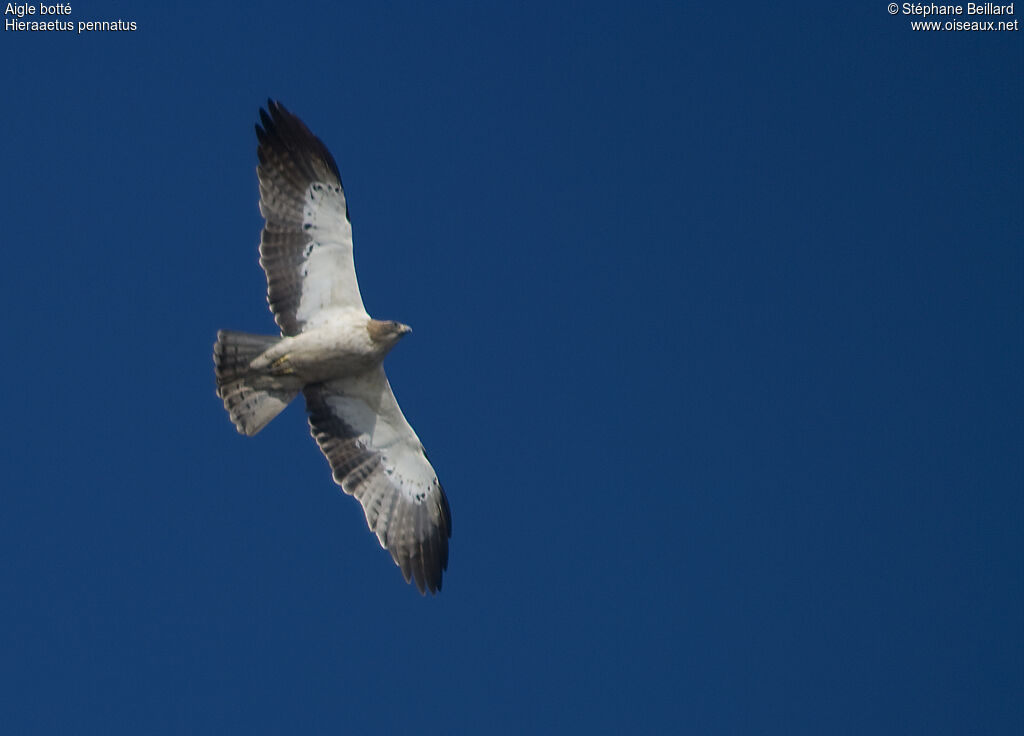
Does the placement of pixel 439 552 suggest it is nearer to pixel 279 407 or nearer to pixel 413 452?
pixel 413 452

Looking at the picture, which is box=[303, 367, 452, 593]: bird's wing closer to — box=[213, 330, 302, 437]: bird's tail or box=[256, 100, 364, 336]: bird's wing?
box=[213, 330, 302, 437]: bird's tail

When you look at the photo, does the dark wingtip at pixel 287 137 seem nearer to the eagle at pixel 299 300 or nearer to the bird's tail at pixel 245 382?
the eagle at pixel 299 300

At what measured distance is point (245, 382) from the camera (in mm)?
15359

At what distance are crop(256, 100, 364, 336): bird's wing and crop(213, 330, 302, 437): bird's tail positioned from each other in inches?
15.3

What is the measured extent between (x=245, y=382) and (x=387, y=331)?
1371mm

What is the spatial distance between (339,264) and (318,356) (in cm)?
86

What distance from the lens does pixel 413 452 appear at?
16.2 m

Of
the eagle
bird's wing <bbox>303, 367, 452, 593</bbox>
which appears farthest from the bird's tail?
bird's wing <bbox>303, 367, 452, 593</bbox>

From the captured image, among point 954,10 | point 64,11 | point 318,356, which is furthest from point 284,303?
point 954,10

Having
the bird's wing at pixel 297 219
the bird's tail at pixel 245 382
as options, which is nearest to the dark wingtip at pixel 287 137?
the bird's wing at pixel 297 219

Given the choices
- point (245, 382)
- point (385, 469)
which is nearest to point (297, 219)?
point (245, 382)

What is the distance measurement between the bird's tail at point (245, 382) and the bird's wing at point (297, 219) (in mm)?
389

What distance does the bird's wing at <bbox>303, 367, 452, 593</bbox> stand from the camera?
15953 mm

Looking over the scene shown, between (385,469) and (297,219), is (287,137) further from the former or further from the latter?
(385,469)
